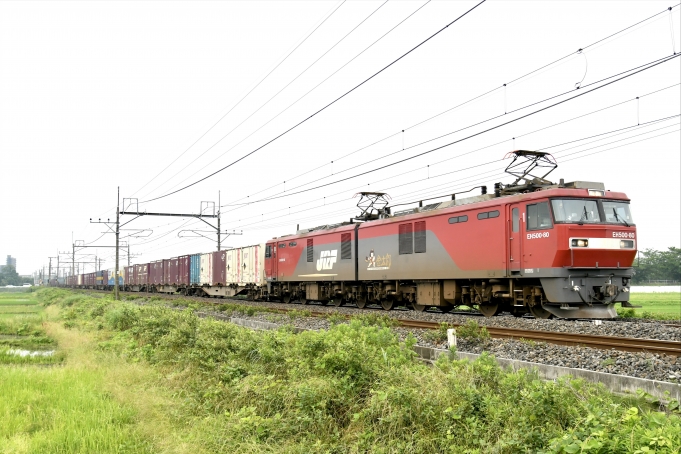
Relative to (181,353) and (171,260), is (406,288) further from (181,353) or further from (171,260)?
(171,260)

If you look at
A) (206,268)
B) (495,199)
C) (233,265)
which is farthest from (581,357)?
(206,268)

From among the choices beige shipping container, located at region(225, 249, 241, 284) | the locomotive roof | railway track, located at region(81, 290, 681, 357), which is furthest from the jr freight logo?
railway track, located at region(81, 290, 681, 357)

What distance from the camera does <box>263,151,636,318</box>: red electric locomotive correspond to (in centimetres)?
1398

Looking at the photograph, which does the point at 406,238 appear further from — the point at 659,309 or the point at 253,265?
the point at 659,309

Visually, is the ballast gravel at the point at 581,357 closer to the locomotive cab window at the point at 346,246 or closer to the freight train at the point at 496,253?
the freight train at the point at 496,253

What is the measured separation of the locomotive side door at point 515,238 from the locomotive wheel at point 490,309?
206 cm

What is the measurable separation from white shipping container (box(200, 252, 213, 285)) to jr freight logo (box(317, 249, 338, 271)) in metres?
18.2

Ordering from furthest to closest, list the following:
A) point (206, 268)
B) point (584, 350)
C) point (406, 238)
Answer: point (206, 268) → point (406, 238) → point (584, 350)

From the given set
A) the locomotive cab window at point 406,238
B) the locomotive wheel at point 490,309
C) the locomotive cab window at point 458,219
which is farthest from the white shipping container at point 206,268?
the locomotive wheel at point 490,309

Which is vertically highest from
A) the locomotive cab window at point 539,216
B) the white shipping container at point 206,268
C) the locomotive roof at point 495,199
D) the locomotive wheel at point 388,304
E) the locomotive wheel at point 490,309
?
the locomotive roof at point 495,199

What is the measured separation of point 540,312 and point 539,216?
2.97 metres

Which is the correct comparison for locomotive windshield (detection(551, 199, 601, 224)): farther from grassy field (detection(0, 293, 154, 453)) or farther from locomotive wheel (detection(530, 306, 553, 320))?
grassy field (detection(0, 293, 154, 453))

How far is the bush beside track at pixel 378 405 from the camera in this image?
439 centimetres

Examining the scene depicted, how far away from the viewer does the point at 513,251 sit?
595 inches
